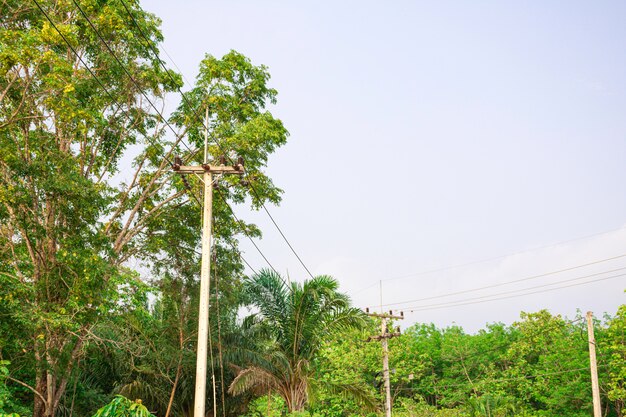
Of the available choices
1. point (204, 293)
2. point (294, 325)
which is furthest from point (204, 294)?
point (294, 325)

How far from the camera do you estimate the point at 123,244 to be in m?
20.0

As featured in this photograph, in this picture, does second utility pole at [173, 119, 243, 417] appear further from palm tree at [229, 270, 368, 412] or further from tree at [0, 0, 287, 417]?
palm tree at [229, 270, 368, 412]

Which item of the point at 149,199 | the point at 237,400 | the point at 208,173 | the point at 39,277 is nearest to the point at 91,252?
the point at 39,277

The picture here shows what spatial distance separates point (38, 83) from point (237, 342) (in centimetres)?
1139

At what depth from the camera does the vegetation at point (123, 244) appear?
1484cm

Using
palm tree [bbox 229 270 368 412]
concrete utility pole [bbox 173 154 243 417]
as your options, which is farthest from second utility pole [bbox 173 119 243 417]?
palm tree [bbox 229 270 368 412]

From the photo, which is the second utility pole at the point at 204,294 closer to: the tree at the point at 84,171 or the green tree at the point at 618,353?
the tree at the point at 84,171

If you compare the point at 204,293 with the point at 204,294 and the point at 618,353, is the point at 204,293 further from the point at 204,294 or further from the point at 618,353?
the point at 618,353

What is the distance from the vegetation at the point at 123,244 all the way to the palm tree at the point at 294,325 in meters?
0.05

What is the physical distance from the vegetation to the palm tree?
5 centimetres

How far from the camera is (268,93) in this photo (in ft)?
72.9

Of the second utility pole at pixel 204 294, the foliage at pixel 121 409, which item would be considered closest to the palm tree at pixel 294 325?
the second utility pole at pixel 204 294

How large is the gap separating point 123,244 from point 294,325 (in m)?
6.03

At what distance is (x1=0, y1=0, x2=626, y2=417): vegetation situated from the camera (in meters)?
14.8
